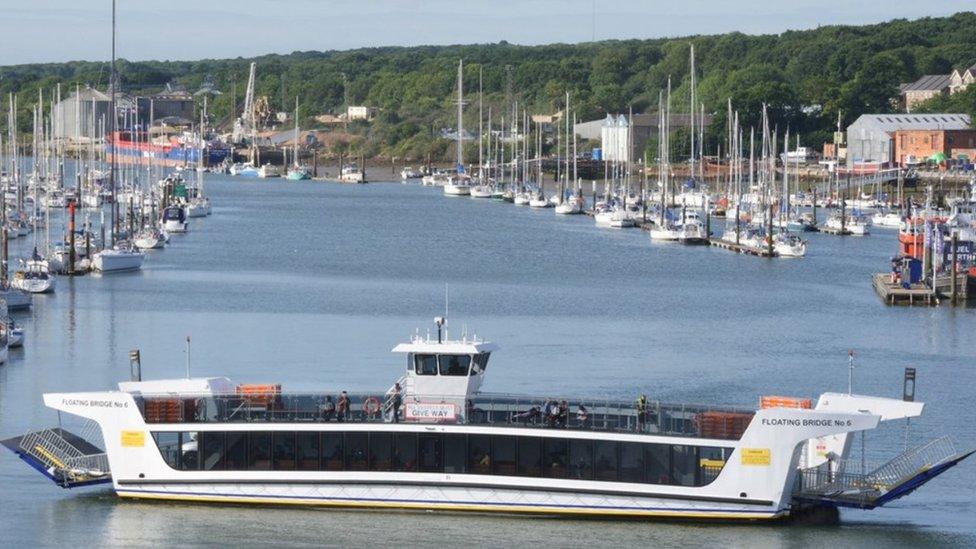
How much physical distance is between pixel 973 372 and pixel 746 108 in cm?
13033

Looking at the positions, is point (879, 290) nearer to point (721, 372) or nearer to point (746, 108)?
point (721, 372)

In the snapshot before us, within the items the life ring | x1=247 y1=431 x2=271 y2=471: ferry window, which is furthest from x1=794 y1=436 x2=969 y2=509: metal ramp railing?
x1=247 y1=431 x2=271 y2=471: ferry window

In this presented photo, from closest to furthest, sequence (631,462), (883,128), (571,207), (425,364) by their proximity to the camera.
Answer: (631,462)
(425,364)
(571,207)
(883,128)

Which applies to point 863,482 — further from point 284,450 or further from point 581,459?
point 284,450

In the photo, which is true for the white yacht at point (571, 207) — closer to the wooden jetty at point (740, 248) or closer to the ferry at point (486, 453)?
the wooden jetty at point (740, 248)

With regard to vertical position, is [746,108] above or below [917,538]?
above

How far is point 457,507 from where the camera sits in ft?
131

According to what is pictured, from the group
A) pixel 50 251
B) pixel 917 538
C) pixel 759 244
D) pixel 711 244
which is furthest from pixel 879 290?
pixel 917 538

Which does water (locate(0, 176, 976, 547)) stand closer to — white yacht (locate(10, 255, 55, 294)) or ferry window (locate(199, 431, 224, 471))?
ferry window (locate(199, 431, 224, 471))

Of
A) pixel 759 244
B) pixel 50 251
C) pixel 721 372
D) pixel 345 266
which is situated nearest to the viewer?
→ pixel 721 372

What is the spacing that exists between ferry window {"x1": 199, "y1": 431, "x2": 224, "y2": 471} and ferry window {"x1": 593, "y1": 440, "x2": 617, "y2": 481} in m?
7.69

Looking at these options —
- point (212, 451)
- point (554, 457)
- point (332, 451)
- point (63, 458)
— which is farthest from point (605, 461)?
point (63, 458)

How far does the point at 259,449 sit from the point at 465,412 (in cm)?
429

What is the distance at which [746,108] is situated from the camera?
630 ft
